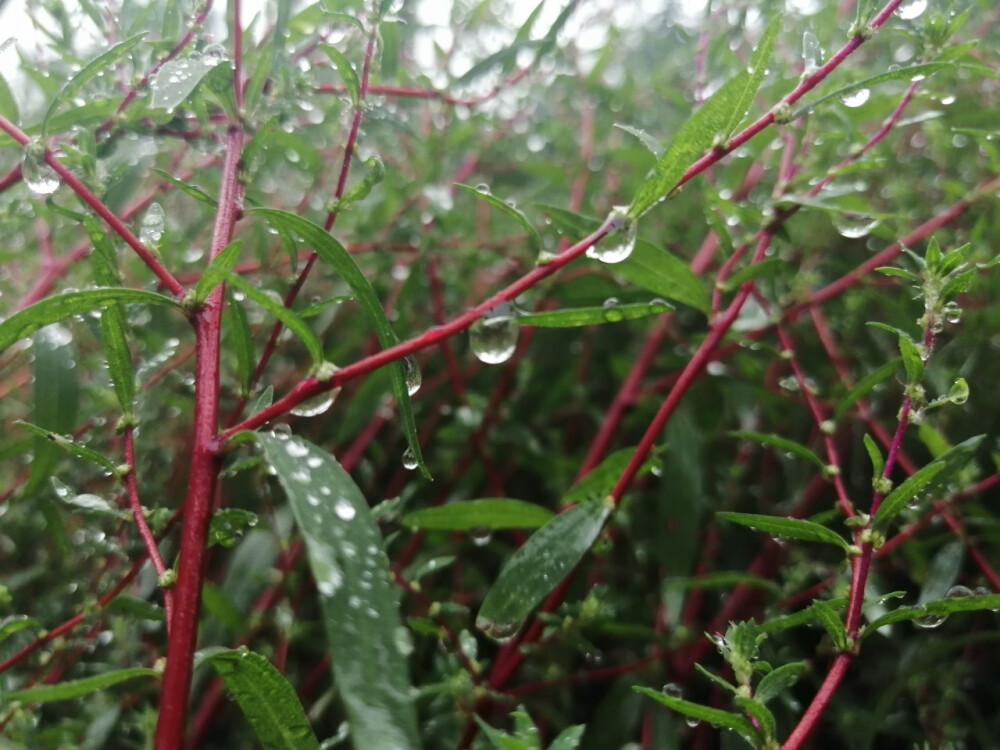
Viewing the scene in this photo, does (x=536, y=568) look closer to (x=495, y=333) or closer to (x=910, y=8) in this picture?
(x=495, y=333)

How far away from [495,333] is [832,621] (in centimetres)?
31

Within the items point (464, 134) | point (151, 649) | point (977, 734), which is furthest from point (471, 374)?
point (977, 734)

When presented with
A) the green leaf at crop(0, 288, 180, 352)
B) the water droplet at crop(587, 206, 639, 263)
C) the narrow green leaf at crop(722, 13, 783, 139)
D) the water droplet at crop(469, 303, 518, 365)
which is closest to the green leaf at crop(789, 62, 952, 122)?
the narrow green leaf at crop(722, 13, 783, 139)

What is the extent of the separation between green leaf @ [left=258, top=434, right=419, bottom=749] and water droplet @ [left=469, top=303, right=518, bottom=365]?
16cm

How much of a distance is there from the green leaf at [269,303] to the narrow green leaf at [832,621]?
38 centimetres

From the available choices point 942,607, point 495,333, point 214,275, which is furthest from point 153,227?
point 942,607

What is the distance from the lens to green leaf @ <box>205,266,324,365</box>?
0.47m

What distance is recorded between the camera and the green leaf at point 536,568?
605mm

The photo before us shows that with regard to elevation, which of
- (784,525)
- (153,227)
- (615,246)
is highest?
(153,227)

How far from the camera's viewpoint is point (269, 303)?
476mm

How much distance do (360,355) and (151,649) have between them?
542mm

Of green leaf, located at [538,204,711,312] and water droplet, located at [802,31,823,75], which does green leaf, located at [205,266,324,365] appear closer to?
green leaf, located at [538,204,711,312]

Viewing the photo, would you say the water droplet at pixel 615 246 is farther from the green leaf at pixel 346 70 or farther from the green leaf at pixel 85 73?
the green leaf at pixel 85 73

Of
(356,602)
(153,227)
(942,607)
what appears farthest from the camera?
(153,227)
